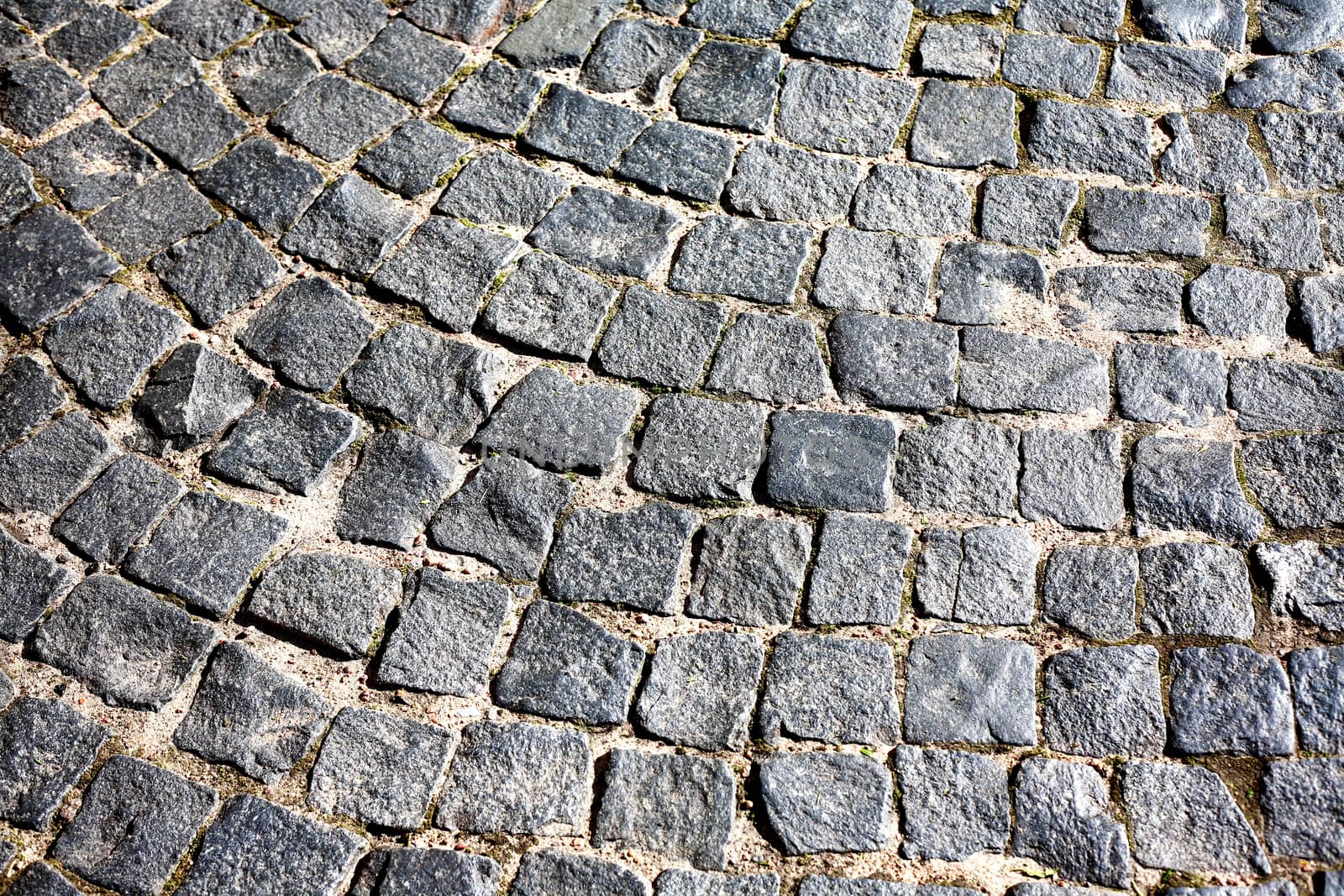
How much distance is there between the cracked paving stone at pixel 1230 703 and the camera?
285cm

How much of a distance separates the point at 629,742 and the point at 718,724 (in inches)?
8.6

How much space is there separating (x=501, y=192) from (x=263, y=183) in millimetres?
732

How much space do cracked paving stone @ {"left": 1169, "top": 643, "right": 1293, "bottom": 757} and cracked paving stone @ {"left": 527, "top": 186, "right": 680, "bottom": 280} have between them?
1848 millimetres

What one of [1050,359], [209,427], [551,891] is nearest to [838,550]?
[1050,359]

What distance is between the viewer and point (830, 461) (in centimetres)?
331

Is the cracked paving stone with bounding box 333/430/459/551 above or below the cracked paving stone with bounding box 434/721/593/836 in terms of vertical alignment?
above

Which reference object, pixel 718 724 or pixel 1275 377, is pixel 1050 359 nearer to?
pixel 1275 377

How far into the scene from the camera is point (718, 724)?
9.57ft

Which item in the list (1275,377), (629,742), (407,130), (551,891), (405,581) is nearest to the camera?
(551,891)

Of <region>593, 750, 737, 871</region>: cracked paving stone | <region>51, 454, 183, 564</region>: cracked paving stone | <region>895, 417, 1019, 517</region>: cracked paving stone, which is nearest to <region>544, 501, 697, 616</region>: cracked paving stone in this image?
<region>593, 750, 737, 871</region>: cracked paving stone

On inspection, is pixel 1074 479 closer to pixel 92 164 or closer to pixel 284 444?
pixel 284 444

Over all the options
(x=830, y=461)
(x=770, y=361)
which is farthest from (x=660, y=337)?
(x=830, y=461)

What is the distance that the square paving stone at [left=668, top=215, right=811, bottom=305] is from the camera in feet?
11.9

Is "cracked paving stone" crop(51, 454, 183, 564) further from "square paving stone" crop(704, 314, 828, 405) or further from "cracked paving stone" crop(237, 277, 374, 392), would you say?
"square paving stone" crop(704, 314, 828, 405)
